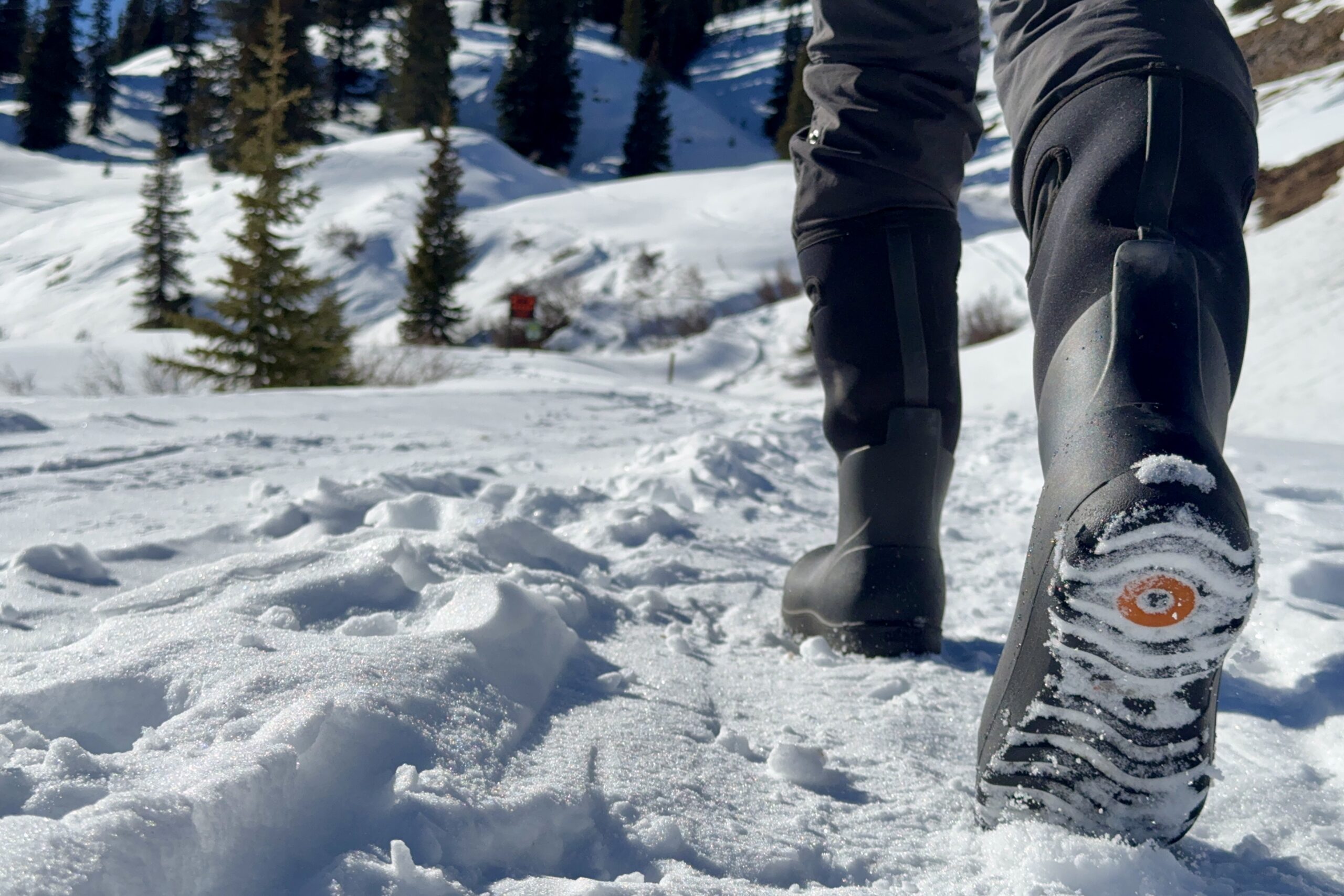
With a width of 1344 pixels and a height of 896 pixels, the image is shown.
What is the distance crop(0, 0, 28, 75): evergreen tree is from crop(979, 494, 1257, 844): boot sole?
153 ft

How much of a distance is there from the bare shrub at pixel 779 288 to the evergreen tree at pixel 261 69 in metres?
16.0

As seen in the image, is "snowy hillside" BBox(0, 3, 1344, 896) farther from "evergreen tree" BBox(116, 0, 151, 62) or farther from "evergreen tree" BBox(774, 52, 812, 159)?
"evergreen tree" BBox(116, 0, 151, 62)

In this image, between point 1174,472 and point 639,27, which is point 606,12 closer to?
point 639,27

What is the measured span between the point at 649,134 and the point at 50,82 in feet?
67.9

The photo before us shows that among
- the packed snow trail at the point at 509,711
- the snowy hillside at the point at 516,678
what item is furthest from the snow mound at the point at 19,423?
the packed snow trail at the point at 509,711

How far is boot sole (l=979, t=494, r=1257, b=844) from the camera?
0.49 m

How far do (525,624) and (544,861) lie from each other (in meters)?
0.29

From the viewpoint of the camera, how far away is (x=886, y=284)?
1.02 meters

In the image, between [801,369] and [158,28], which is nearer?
[801,369]

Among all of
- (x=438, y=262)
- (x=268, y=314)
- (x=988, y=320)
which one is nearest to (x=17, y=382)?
(x=268, y=314)

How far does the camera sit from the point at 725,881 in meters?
0.54

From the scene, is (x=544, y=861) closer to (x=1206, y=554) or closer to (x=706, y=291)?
(x=1206, y=554)

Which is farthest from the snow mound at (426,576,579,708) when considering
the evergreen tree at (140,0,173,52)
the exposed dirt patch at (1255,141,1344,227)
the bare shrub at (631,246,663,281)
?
the evergreen tree at (140,0,173,52)

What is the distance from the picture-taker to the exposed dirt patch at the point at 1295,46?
38.1 feet
